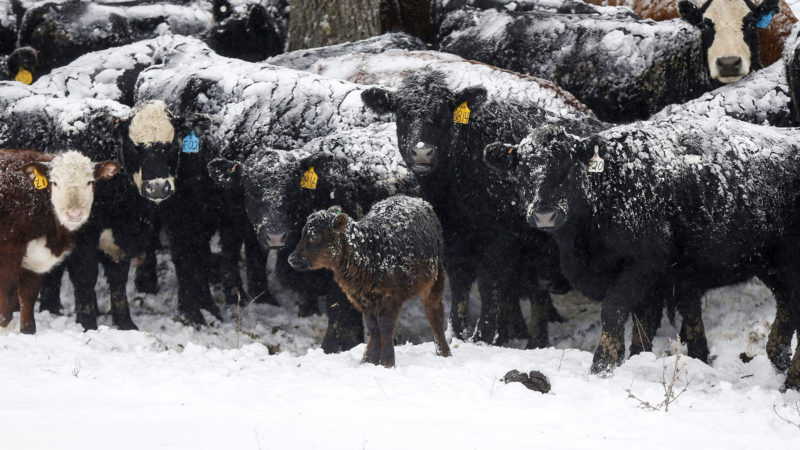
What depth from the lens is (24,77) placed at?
12.0 metres

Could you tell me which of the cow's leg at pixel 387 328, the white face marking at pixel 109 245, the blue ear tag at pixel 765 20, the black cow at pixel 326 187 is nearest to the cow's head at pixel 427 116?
the black cow at pixel 326 187

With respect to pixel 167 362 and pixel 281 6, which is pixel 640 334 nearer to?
pixel 167 362

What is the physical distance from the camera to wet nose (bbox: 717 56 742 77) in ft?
33.7

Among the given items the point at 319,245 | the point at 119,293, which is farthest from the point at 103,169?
the point at 319,245

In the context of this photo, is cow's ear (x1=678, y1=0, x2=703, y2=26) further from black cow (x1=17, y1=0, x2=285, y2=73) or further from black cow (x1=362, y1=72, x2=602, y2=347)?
black cow (x1=17, y1=0, x2=285, y2=73)

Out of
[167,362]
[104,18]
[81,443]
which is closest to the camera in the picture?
[81,443]

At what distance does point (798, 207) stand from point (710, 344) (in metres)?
1.65

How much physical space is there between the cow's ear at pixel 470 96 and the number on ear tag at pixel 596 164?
1.83 metres

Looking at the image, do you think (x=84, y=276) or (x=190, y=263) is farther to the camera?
(x=190, y=263)

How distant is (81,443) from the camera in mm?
4543

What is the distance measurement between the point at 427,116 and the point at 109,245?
3.35 metres

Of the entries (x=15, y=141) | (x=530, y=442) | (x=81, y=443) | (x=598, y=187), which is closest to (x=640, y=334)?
(x=598, y=187)

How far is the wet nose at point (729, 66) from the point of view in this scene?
1027cm

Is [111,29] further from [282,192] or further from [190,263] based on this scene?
[282,192]
